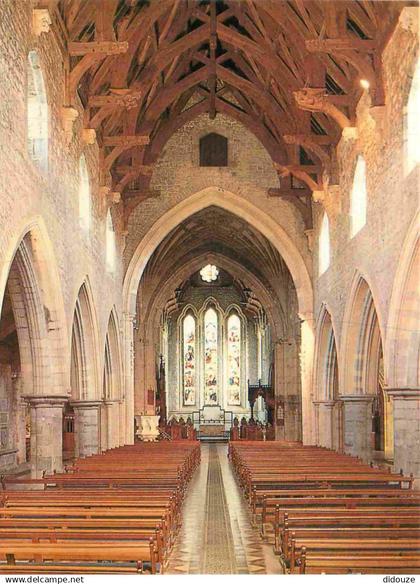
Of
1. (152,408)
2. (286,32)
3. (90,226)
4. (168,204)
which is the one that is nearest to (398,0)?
(286,32)

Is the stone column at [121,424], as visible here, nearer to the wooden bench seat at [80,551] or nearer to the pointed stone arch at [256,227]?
the pointed stone arch at [256,227]

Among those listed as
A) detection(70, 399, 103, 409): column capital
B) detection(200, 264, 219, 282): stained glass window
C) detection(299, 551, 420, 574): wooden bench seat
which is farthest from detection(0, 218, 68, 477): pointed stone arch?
detection(200, 264, 219, 282): stained glass window

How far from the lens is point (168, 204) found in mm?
28281

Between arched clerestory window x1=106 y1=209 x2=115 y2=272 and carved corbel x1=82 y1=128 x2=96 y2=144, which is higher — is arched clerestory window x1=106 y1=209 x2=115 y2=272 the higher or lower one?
the lower one

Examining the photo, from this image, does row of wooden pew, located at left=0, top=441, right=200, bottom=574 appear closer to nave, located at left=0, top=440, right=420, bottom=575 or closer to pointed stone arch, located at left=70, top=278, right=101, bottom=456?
nave, located at left=0, top=440, right=420, bottom=575

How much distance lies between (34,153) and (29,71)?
1.40 m

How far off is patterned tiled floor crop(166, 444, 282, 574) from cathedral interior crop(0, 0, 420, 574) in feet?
0.20

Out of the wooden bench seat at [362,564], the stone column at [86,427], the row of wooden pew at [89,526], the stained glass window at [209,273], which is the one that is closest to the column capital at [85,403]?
the stone column at [86,427]

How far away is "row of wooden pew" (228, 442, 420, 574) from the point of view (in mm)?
7680

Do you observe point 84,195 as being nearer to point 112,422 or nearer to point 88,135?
point 88,135

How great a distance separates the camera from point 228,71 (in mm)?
24453

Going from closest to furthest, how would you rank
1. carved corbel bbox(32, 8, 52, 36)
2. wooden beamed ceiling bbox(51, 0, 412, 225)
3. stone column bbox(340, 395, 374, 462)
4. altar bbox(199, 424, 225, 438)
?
carved corbel bbox(32, 8, 52, 36) → wooden beamed ceiling bbox(51, 0, 412, 225) → stone column bbox(340, 395, 374, 462) → altar bbox(199, 424, 225, 438)

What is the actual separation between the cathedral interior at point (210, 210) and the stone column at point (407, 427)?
0.04m

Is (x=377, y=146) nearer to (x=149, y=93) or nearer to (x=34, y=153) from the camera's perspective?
(x=34, y=153)
